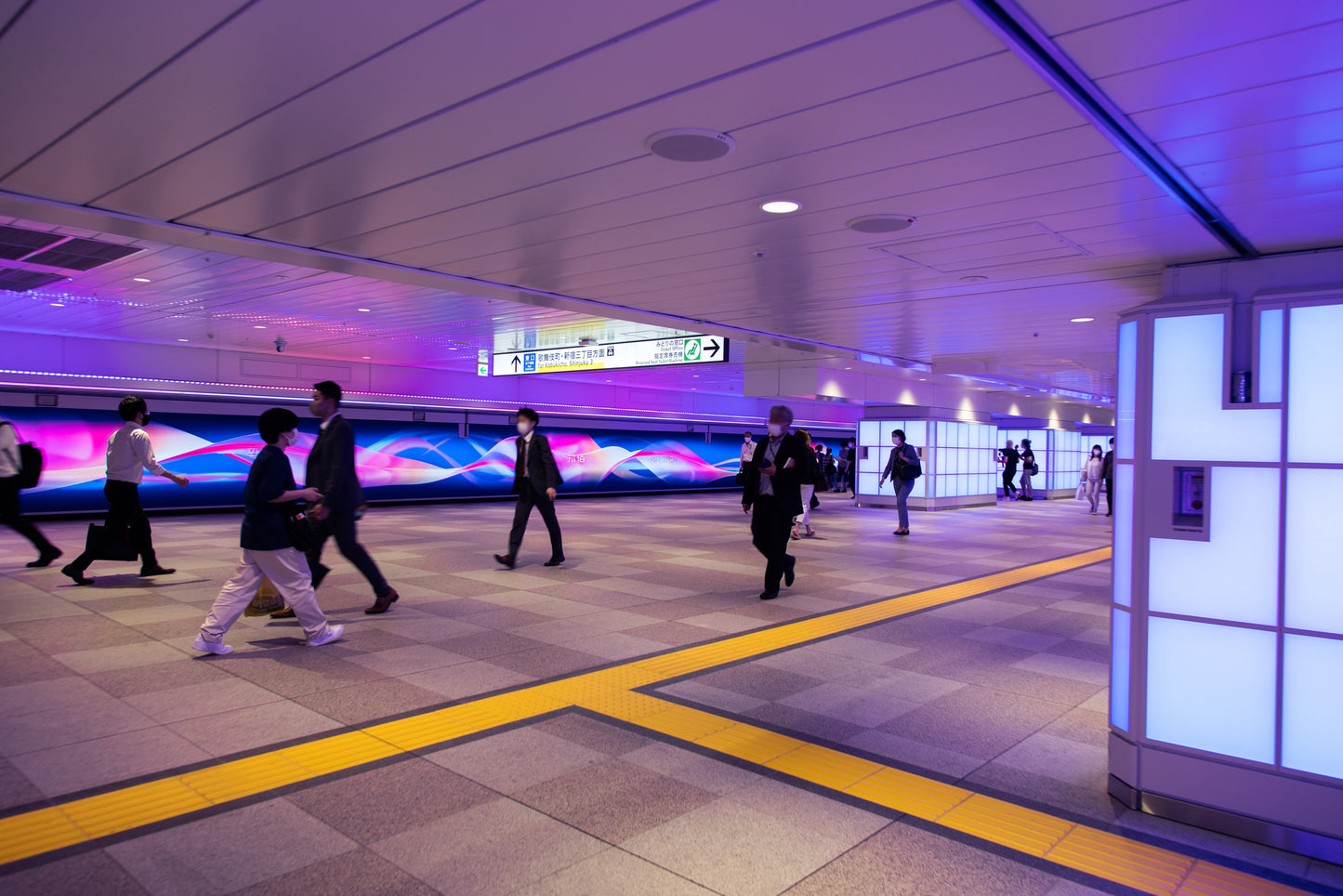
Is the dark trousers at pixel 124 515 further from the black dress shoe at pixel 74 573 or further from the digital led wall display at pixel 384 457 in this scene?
the digital led wall display at pixel 384 457

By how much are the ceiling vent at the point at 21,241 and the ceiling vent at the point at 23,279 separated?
950 millimetres

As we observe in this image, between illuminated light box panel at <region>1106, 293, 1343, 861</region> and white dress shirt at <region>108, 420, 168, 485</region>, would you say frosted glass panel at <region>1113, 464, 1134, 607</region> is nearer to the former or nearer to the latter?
illuminated light box panel at <region>1106, 293, 1343, 861</region>

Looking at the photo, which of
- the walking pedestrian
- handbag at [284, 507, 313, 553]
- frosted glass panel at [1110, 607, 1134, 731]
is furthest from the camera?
the walking pedestrian

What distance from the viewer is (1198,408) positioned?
386cm

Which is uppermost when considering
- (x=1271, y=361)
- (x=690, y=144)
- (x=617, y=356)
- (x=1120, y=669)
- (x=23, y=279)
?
(x=23, y=279)

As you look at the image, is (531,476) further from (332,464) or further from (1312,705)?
(1312,705)

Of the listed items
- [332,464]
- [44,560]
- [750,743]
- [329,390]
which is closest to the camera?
[750,743]

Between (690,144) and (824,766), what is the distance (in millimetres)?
3160

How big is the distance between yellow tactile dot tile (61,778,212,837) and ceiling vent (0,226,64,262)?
232 inches

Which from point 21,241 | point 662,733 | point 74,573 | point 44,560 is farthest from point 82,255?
point 662,733

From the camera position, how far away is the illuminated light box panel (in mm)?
3545

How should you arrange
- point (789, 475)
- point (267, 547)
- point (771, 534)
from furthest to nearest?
1. point (771, 534)
2. point (789, 475)
3. point (267, 547)

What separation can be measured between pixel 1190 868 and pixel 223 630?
5.98 m

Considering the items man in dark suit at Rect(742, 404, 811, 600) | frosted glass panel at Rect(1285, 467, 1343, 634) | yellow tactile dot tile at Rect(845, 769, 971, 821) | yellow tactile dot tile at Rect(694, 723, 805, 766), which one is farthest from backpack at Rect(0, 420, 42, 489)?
frosted glass panel at Rect(1285, 467, 1343, 634)
